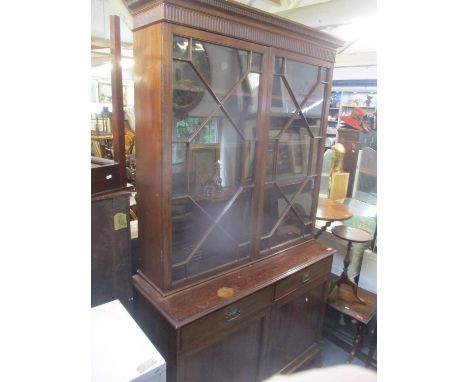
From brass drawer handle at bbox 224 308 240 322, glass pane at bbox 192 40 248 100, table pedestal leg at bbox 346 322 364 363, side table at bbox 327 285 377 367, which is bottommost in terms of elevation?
table pedestal leg at bbox 346 322 364 363

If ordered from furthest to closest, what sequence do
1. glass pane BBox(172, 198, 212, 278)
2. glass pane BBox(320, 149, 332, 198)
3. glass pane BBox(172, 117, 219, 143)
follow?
glass pane BBox(320, 149, 332, 198)
glass pane BBox(172, 198, 212, 278)
glass pane BBox(172, 117, 219, 143)

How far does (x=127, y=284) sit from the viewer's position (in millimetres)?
1418

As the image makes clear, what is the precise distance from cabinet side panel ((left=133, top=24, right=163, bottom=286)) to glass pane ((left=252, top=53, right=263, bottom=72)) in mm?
435

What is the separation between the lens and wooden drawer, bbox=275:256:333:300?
61.6 inches

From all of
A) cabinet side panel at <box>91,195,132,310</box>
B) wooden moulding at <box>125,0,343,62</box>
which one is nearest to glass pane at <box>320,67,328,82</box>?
wooden moulding at <box>125,0,343,62</box>

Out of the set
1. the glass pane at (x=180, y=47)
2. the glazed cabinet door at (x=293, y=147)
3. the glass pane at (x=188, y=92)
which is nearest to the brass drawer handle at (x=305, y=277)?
the glazed cabinet door at (x=293, y=147)

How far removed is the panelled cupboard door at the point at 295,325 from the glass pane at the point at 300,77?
3.47 feet

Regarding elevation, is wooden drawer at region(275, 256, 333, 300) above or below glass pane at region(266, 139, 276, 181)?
below

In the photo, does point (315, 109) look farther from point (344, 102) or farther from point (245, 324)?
point (344, 102)

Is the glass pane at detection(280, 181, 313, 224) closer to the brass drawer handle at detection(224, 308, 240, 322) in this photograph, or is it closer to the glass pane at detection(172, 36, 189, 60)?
the brass drawer handle at detection(224, 308, 240, 322)

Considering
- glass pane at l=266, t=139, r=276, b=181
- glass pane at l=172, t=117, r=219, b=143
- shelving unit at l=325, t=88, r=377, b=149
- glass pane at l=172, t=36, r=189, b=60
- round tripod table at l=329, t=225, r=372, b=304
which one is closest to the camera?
glass pane at l=172, t=36, r=189, b=60

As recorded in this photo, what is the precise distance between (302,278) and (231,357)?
549 mm

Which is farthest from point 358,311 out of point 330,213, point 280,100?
point 280,100
